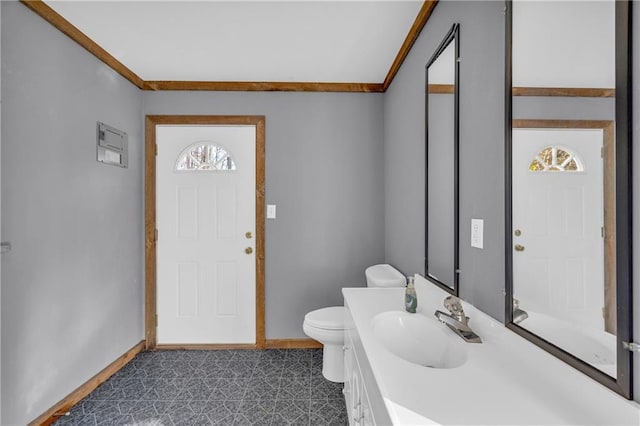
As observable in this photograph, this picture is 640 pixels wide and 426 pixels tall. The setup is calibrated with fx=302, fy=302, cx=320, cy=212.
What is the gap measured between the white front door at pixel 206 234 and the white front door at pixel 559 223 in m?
2.17

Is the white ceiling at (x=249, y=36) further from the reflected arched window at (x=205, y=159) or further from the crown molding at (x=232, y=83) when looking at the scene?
the reflected arched window at (x=205, y=159)

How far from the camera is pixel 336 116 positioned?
2748 mm

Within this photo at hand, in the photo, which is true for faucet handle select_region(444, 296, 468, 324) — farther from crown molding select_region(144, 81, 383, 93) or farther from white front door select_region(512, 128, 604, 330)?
crown molding select_region(144, 81, 383, 93)

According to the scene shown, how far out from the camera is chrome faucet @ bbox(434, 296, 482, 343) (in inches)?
42.3

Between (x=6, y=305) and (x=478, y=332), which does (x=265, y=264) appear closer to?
(x=6, y=305)

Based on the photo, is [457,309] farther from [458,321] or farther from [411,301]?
[411,301]

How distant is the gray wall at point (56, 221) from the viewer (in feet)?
5.07

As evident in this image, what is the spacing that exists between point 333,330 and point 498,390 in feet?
4.36

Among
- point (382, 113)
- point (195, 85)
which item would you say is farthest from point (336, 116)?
point (195, 85)

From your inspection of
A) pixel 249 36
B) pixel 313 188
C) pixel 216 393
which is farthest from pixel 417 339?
pixel 249 36

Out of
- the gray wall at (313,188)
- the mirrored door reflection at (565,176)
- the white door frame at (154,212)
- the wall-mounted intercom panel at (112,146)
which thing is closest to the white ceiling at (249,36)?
the gray wall at (313,188)

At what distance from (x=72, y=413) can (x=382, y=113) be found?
314 cm

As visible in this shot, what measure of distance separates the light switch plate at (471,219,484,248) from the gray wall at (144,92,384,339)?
1.52 m

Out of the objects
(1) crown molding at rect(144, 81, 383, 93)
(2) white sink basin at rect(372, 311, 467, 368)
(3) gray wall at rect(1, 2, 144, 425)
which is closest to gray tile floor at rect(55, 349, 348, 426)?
(3) gray wall at rect(1, 2, 144, 425)
